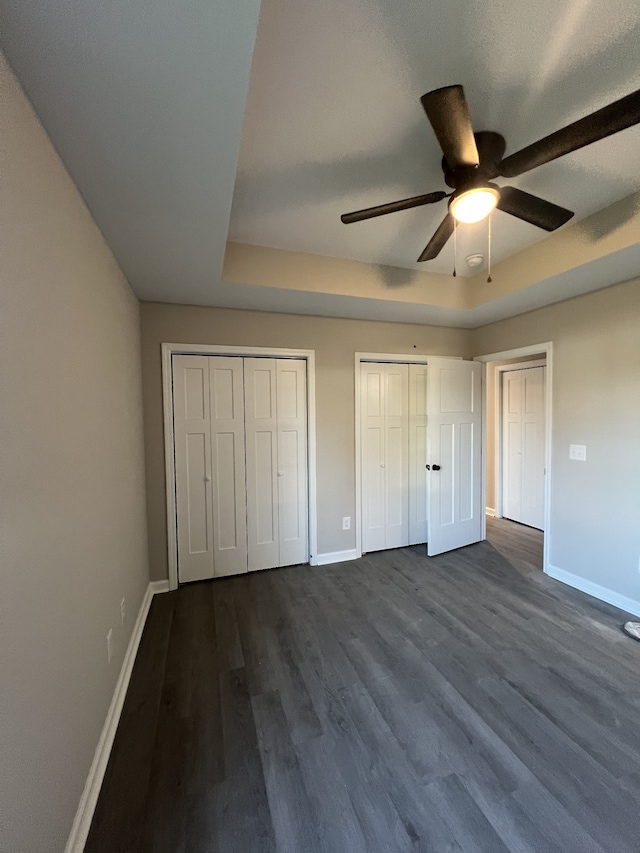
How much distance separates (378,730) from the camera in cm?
146

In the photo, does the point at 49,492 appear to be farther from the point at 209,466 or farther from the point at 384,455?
the point at 384,455

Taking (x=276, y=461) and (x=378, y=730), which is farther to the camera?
(x=276, y=461)

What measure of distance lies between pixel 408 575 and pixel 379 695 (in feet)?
4.31

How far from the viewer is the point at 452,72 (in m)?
1.14

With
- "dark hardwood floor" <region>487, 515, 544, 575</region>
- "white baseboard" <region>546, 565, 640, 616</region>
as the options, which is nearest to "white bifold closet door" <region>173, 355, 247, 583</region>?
"dark hardwood floor" <region>487, 515, 544, 575</region>

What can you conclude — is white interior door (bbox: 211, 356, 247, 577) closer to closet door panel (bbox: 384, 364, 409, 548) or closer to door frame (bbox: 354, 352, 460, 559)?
door frame (bbox: 354, 352, 460, 559)

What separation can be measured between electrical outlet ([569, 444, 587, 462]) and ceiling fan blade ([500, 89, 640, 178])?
87.7 inches

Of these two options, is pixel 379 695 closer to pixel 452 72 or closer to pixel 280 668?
pixel 280 668

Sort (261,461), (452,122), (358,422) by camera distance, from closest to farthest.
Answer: (452,122) → (261,461) → (358,422)

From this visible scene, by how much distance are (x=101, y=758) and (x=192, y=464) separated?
178 cm

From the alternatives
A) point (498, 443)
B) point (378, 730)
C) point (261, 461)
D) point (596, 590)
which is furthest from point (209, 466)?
point (498, 443)

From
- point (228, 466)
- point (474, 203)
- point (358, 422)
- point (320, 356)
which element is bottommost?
point (228, 466)

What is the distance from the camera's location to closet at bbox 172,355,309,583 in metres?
2.75

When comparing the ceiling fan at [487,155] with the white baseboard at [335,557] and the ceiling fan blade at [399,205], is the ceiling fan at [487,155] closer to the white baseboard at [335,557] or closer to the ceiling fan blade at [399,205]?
the ceiling fan blade at [399,205]
